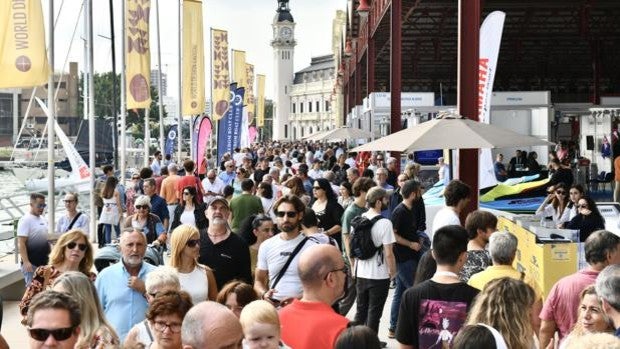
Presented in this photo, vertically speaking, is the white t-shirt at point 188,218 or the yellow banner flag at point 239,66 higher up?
the yellow banner flag at point 239,66

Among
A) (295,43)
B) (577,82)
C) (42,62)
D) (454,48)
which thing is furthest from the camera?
(295,43)

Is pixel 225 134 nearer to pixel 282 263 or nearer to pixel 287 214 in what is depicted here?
pixel 287 214

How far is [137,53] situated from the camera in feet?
82.6

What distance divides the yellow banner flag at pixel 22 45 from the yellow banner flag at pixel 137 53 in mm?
10668

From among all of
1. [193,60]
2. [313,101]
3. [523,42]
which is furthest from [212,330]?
[313,101]

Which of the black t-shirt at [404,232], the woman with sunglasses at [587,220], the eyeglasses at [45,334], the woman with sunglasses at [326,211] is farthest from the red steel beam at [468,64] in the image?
the eyeglasses at [45,334]

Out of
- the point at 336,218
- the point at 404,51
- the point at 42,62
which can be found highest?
the point at 404,51

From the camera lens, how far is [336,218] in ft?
38.3

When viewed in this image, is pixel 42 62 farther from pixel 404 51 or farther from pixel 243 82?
pixel 404 51

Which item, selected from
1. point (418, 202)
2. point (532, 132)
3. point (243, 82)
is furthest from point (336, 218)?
point (243, 82)

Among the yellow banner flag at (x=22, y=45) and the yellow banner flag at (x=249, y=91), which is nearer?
the yellow banner flag at (x=22, y=45)

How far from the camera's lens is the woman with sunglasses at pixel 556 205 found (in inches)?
581

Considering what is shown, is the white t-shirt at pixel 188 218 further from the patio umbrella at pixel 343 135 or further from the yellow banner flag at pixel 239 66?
the yellow banner flag at pixel 239 66

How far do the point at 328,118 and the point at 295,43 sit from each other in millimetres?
25677
